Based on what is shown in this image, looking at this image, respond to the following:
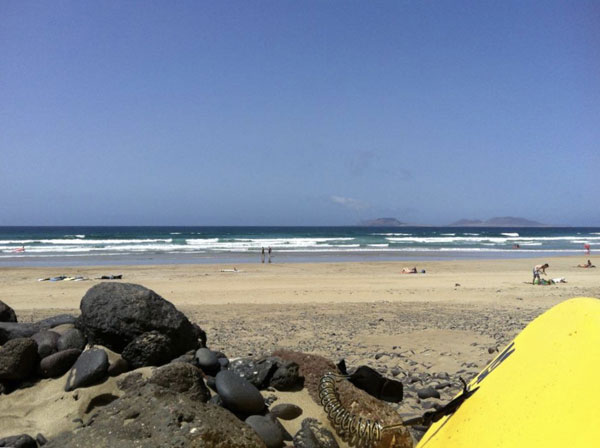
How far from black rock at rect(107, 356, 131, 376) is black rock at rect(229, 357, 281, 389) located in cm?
96

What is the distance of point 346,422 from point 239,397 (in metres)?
0.89

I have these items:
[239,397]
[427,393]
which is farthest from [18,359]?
[427,393]

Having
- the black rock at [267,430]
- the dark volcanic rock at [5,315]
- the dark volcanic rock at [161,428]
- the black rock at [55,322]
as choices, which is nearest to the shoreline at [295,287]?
the dark volcanic rock at [5,315]

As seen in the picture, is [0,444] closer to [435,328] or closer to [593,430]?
[593,430]

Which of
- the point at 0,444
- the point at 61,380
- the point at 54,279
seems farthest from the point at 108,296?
the point at 54,279

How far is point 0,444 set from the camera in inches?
140

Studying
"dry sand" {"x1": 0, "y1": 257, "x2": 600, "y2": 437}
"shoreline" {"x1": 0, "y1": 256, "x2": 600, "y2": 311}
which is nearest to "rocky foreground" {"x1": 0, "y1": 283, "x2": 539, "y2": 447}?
"dry sand" {"x1": 0, "y1": 257, "x2": 600, "y2": 437}

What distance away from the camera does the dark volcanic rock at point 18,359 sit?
448 cm

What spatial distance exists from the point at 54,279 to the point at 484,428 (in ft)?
62.7

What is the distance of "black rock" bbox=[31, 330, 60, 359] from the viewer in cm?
480

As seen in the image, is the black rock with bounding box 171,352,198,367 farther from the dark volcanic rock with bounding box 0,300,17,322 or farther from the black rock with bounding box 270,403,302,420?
the dark volcanic rock with bounding box 0,300,17,322

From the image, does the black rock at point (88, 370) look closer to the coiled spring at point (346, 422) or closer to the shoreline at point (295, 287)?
the coiled spring at point (346, 422)

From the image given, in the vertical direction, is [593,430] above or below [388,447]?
above

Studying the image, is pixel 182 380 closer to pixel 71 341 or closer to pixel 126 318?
pixel 126 318
